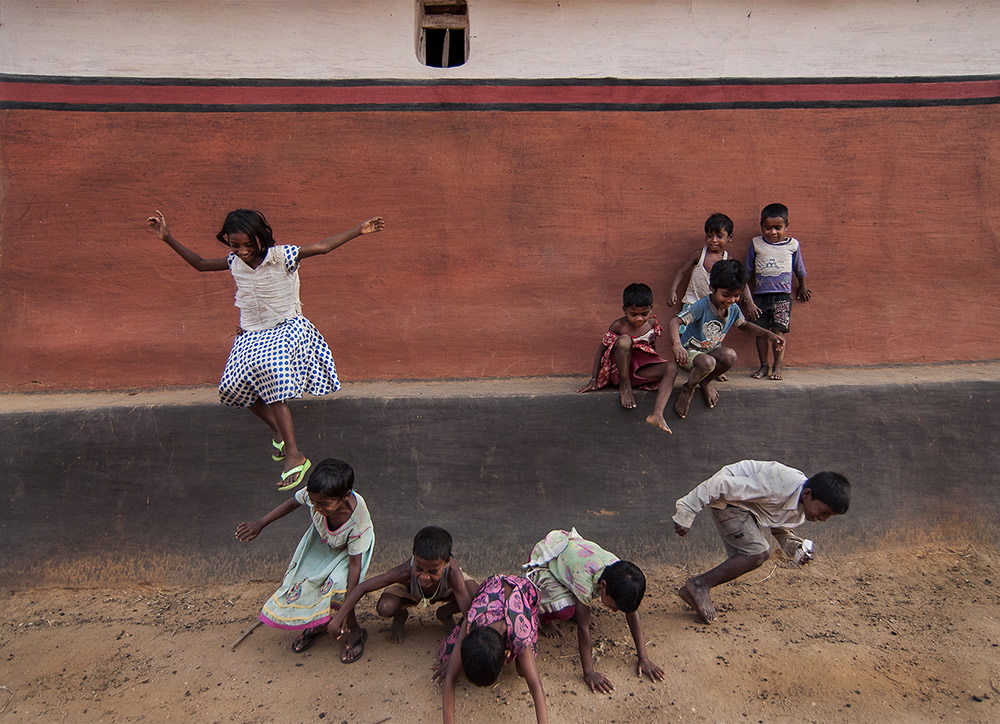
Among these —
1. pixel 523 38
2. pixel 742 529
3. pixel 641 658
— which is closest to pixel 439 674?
pixel 641 658

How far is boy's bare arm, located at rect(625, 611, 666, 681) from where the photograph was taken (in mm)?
3320

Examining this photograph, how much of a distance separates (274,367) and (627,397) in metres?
1.95

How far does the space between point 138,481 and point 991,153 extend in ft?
18.8

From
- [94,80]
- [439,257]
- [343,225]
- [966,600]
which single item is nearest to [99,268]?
[94,80]

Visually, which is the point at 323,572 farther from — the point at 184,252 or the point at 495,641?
the point at 184,252

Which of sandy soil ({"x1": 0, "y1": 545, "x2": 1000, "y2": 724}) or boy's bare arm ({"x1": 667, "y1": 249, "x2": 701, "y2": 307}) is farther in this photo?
boy's bare arm ({"x1": 667, "y1": 249, "x2": 701, "y2": 307})

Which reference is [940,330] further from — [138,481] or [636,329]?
[138,481]

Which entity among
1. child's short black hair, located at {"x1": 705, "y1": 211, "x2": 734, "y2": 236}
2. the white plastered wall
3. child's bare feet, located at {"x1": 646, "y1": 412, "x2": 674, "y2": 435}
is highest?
the white plastered wall

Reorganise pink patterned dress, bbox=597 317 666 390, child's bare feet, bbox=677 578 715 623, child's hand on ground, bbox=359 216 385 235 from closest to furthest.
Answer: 1. child's hand on ground, bbox=359 216 385 235
2. child's bare feet, bbox=677 578 715 623
3. pink patterned dress, bbox=597 317 666 390

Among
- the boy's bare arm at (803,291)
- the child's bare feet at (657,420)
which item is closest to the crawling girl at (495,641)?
the child's bare feet at (657,420)

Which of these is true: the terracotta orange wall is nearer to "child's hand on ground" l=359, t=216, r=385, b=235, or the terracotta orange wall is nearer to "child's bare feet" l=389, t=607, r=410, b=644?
"child's hand on ground" l=359, t=216, r=385, b=235

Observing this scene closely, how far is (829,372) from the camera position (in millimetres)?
4621

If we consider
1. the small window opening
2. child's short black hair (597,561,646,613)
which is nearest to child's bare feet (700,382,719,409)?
child's short black hair (597,561,646,613)

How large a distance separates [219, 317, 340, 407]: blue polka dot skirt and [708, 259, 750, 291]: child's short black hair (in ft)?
7.19
